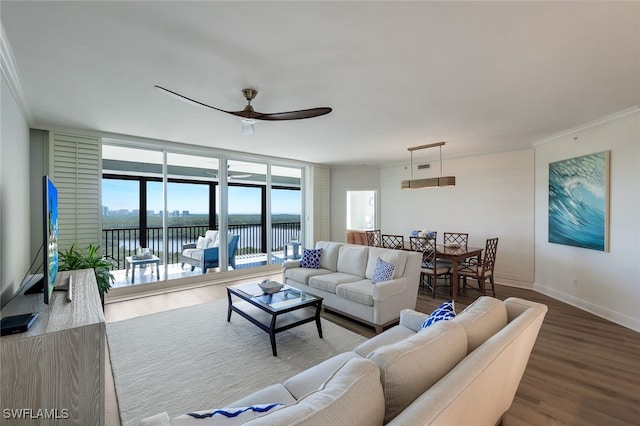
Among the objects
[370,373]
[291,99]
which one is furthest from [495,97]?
[370,373]

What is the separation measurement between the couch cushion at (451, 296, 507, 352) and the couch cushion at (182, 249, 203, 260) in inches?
194

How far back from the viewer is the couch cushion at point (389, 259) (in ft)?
11.5

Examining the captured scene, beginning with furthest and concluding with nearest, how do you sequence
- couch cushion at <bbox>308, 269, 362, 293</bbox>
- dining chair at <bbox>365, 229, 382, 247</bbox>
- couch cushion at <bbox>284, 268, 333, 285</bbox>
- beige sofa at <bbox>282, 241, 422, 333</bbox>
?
dining chair at <bbox>365, 229, 382, 247</bbox> < couch cushion at <bbox>284, 268, 333, 285</bbox> < couch cushion at <bbox>308, 269, 362, 293</bbox> < beige sofa at <bbox>282, 241, 422, 333</bbox>

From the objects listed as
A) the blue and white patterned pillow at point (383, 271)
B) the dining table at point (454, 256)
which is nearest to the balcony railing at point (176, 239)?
the blue and white patterned pillow at point (383, 271)

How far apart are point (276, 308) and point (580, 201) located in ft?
14.8

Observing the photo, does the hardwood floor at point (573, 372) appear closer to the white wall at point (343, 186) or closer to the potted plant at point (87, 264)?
the potted plant at point (87, 264)

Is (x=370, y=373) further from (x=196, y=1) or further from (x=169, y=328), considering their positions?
(x=169, y=328)

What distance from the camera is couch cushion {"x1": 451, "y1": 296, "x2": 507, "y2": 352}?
143 centimetres

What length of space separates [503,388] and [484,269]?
3.47 meters

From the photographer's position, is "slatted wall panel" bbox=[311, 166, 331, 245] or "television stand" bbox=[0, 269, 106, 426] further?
"slatted wall panel" bbox=[311, 166, 331, 245]

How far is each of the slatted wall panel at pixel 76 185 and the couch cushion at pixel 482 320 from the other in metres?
4.91

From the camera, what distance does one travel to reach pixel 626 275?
3.45 m

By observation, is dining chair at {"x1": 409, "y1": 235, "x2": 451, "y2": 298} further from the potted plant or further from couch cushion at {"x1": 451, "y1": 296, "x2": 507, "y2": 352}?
the potted plant

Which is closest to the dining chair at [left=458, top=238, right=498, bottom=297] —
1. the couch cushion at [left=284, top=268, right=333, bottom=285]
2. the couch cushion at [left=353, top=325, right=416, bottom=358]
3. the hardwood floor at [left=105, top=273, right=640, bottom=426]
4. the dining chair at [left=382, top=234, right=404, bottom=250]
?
the hardwood floor at [left=105, top=273, right=640, bottom=426]
